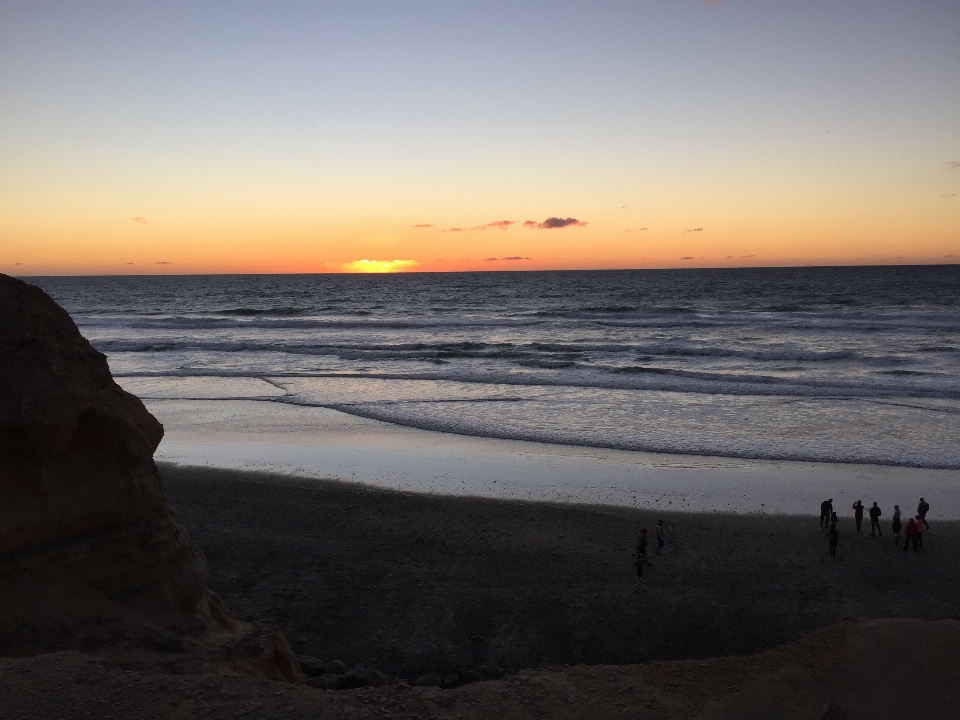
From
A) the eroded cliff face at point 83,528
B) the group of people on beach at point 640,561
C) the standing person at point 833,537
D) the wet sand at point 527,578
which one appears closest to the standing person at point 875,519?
the wet sand at point 527,578

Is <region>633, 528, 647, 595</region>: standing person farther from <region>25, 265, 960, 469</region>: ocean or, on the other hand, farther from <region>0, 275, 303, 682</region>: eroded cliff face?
<region>25, 265, 960, 469</region>: ocean

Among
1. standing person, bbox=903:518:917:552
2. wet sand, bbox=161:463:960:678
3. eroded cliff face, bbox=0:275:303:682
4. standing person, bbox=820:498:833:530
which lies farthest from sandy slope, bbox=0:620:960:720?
standing person, bbox=903:518:917:552

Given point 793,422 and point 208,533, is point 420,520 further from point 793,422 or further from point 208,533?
point 793,422

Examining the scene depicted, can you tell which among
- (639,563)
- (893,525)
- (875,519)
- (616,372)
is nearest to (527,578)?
(639,563)

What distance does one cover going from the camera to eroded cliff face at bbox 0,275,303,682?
6.73 meters

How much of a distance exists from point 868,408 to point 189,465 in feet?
78.0

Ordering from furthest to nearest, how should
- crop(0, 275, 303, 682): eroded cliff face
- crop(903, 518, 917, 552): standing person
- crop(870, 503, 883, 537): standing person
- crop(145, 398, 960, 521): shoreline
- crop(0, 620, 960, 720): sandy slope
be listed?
1. crop(145, 398, 960, 521): shoreline
2. crop(870, 503, 883, 537): standing person
3. crop(903, 518, 917, 552): standing person
4. crop(0, 275, 303, 682): eroded cliff face
5. crop(0, 620, 960, 720): sandy slope

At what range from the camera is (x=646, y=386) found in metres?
31.3

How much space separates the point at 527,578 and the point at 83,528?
24.9ft

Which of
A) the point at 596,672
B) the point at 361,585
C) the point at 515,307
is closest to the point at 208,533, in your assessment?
the point at 361,585

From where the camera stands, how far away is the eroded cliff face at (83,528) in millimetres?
6730

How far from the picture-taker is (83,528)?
7223 millimetres


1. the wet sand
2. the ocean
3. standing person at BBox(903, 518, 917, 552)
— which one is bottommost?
the wet sand

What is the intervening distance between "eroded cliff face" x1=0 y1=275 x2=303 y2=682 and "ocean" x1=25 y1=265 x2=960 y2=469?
598 inches
